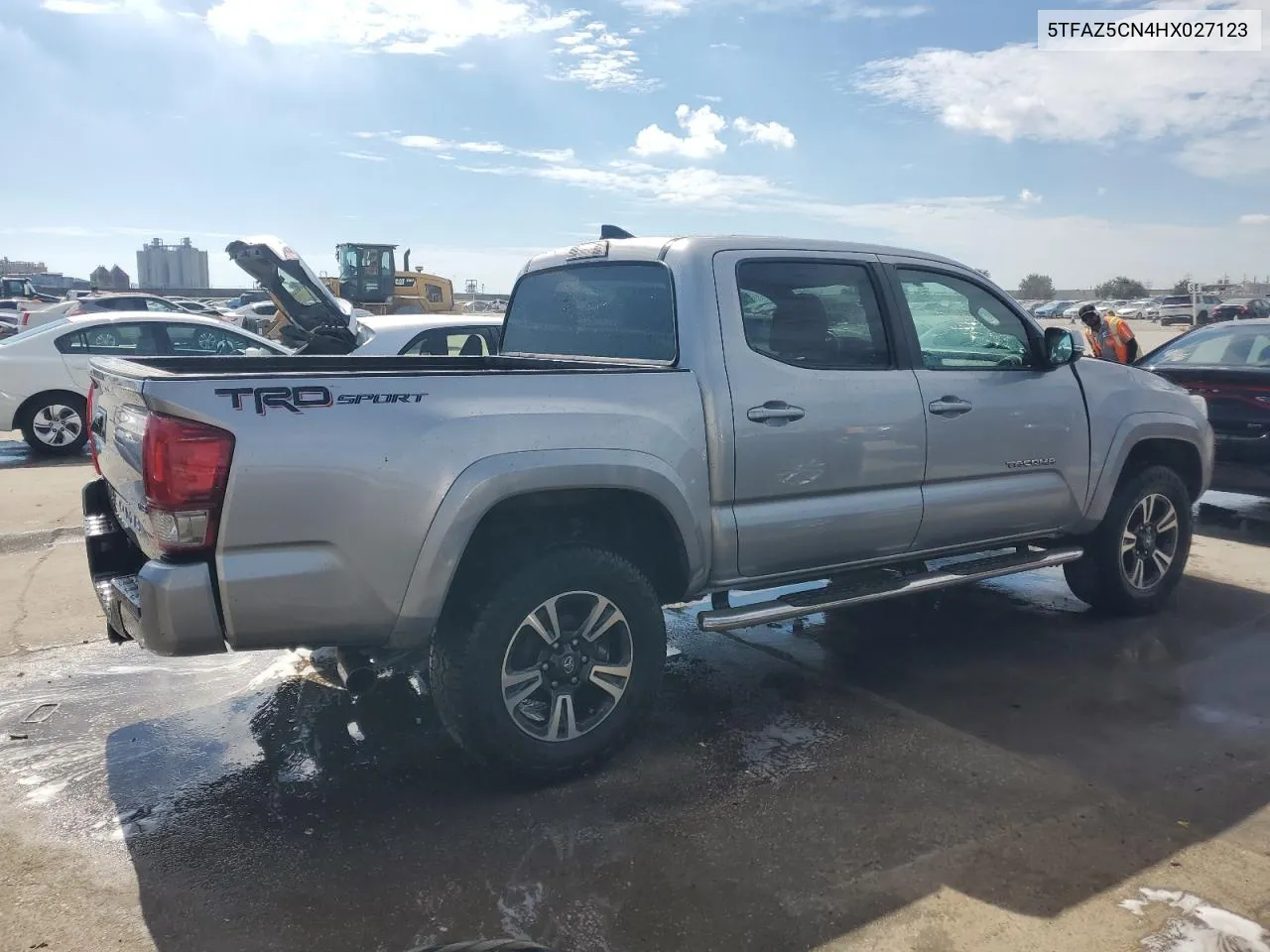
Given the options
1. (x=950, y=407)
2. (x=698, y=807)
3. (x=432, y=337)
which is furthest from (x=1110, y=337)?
(x=698, y=807)

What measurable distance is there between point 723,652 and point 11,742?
3.24 meters

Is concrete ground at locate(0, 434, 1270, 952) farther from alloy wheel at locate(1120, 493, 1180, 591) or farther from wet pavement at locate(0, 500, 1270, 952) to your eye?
alloy wheel at locate(1120, 493, 1180, 591)

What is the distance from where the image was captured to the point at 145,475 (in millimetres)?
3061

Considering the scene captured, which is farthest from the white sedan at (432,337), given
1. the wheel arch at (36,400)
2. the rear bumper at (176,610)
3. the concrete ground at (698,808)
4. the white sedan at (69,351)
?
the rear bumper at (176,610)

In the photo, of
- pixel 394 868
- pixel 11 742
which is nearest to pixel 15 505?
pixel 11 742

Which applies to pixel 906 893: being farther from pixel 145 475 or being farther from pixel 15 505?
pixel 15 505

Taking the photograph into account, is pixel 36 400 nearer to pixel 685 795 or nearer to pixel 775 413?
pixel 775 413

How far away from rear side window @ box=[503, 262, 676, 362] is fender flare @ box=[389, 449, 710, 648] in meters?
0.65

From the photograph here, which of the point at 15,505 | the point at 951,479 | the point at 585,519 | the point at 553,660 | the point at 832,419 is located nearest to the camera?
the point at 553,660

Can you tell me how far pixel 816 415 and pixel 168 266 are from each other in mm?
96358

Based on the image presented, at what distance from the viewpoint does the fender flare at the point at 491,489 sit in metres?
3.33

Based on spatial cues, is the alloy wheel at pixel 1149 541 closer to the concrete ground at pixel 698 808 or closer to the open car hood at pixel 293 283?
the concrete ground at pixel 698 808

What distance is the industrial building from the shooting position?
88312 mm

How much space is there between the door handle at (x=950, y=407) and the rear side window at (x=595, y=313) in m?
1.36
